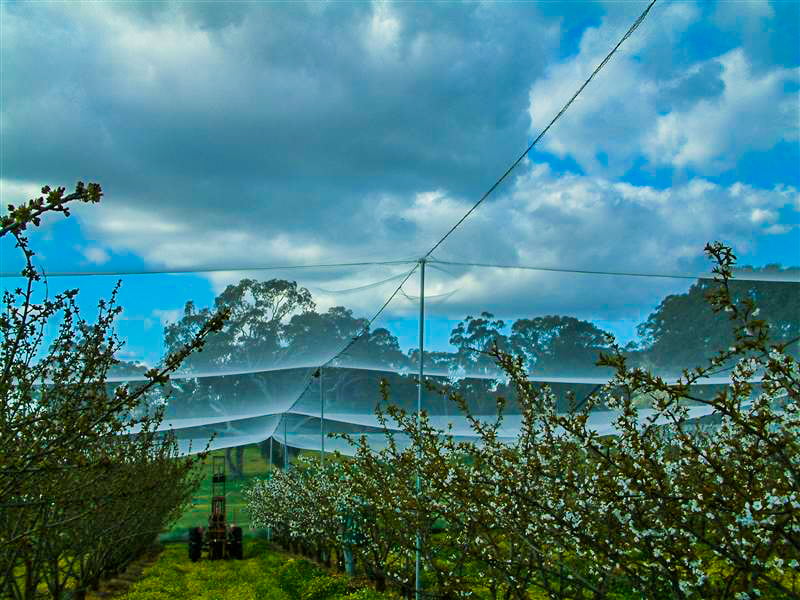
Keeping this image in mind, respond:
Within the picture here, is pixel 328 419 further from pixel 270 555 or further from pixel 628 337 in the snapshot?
pixel 628 337

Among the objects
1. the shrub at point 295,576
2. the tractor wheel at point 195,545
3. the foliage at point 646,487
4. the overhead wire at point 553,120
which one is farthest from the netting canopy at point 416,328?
the tractor wheel at point 195,545

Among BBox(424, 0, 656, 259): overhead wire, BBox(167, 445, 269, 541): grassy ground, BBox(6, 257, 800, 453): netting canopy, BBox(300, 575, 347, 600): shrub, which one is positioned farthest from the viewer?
BBox(167, 445, 269, 541): grassy ground

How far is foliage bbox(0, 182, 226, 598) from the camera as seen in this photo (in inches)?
85.3

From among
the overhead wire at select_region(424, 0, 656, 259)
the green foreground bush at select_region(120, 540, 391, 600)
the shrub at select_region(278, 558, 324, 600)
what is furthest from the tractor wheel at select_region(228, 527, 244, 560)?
the overhead wire at select_region(424, 0, 656, 259)

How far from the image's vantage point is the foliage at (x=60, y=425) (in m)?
2.17

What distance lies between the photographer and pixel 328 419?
1230 cm

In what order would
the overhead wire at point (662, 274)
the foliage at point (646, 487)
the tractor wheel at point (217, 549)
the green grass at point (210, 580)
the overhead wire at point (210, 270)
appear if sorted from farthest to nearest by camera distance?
1. the tractor wheel at point (217, 549)
2. the green grass at point (210, 580)
3. the overhead wire at point (210, 270)
4. the overhead wire at point (662, 274)
5. the foliage at point (646, 487)

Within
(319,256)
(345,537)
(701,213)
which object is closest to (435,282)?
(319,256)

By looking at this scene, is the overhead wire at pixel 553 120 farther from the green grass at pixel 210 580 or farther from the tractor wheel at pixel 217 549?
the tractor wheel at pixel 217 549

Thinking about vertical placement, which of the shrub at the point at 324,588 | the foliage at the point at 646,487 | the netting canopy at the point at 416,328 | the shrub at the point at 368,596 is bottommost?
the shrub at the point at 324,588

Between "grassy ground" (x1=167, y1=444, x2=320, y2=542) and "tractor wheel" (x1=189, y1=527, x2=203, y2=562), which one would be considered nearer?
"tractor wheel" (x1=189, y1=527, x2=203, y2=562)

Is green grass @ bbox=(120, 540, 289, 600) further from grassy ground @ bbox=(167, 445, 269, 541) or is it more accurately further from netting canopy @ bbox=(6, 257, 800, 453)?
grassy ground @ bbox=(167, 445, 269, 541)

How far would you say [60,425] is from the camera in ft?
8.91

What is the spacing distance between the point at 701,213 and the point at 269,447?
63.4 ft
